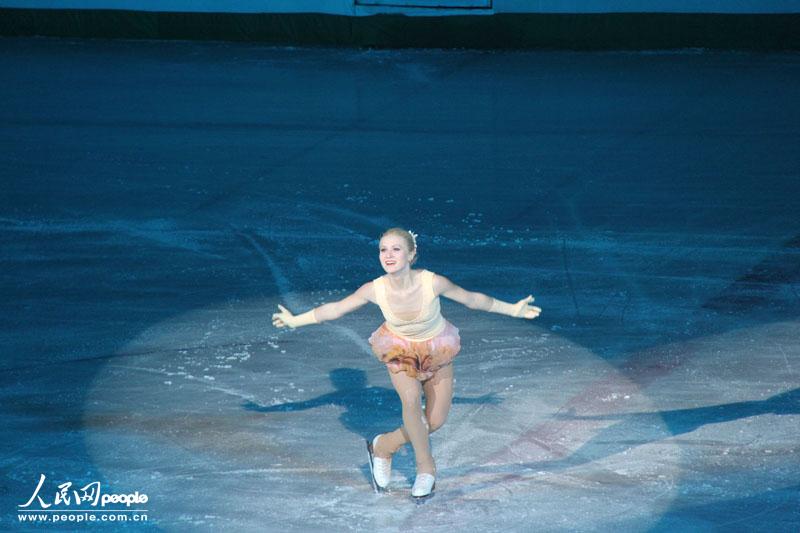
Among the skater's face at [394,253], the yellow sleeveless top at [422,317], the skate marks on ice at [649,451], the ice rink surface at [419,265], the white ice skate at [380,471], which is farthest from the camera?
the ice rink surface at [419,265]

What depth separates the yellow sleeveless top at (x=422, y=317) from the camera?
20.2 ft

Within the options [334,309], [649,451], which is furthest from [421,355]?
[649,451]

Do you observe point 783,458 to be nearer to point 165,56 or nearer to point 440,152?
point 440,152

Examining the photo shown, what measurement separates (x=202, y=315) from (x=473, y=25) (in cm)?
1151

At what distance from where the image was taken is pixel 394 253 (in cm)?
602

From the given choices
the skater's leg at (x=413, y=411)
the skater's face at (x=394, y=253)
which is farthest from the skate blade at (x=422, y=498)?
the skater's face at (x=394, y=253)

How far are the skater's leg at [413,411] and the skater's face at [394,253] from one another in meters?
0.58

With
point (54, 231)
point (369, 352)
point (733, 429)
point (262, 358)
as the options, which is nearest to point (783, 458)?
point (733, 429)

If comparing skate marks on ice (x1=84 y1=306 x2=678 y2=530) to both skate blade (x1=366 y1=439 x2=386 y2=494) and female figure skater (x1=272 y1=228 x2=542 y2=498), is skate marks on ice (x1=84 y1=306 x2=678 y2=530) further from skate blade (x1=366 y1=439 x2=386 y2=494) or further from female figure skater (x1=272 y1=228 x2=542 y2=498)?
female figure skater (x1=272 y1=228 x2=542 y2=498)

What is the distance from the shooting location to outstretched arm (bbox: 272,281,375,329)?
6.25 m

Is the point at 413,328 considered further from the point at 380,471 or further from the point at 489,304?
the point at 380,471

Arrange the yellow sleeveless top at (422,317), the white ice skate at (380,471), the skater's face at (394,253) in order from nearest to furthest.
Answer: the skater's face at (394,253)
the yellow sleeveless top at (422,317)
the white ice skate at (380,471)

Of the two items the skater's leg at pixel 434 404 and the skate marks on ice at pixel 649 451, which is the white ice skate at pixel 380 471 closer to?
the skater's leg at pixel 434 404

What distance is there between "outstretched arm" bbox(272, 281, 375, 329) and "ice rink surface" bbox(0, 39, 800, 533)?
957 millimetres
